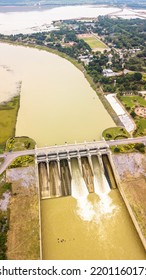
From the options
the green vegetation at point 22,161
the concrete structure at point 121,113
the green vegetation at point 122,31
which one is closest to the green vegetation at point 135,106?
the concrete structure at point 121,113

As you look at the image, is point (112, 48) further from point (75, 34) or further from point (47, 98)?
point (47, 98)

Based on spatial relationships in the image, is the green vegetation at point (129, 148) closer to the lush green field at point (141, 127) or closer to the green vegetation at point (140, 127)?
the green vegetation at point (140, 127)

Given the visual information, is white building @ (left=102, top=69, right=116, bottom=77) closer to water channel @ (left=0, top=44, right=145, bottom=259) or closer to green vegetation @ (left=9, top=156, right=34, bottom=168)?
water channel @ (left=0, top=44, right=145, bottom=259)

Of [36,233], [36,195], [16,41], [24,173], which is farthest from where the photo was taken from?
[16,41]

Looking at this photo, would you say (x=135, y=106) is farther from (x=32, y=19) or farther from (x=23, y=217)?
(x=32, y=19)

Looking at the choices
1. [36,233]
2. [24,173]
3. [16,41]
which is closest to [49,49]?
[16,41]

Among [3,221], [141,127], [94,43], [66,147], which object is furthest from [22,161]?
[94,43]
